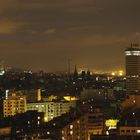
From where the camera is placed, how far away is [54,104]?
2003 centimetres

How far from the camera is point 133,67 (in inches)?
1324

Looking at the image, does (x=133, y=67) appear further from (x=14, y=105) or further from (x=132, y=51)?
(x=14, y=105)

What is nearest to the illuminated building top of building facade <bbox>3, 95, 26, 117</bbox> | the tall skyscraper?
the tall skyscraper

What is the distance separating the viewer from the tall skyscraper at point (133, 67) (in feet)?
106

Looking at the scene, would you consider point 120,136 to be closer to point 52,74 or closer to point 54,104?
point 54,104

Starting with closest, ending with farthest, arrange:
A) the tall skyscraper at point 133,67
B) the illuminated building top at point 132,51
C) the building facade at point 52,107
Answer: the building facade at point 52,107 < the tall skyscraper at point 133,67 < the illuminated building top at point 132,51

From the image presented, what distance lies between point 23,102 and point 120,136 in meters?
8.28

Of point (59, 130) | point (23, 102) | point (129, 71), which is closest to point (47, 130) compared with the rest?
point (59, 130)

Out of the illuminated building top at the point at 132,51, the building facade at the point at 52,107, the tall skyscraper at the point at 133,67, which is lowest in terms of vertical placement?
the building facade at the point at 52,107

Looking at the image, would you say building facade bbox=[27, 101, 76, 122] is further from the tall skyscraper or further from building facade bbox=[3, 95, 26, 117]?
the tall skyscraper

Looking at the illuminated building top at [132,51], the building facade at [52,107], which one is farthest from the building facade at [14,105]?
the illuminated building top at [132,51]

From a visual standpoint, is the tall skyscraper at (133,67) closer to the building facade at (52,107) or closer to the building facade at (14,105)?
the building facade at (52,107)

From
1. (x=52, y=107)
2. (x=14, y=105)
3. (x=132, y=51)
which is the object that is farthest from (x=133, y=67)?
(x=14, y=105)

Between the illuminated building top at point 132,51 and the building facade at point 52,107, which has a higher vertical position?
the illuminated building top at point 132,51
